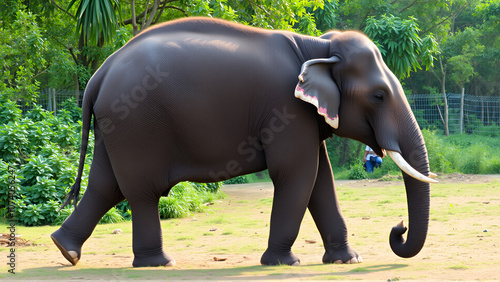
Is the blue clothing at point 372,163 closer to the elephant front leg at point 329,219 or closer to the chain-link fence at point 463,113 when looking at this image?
the chain-link fence at point 463,113

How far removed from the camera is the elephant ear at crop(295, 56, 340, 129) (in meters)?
5.69

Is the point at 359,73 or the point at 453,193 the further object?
the point at 453,193

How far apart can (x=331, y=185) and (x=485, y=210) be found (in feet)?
15.2

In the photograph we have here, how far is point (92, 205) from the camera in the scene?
6.36 meters

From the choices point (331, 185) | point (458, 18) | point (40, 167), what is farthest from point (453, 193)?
point (458, 18)

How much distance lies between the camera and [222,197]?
44.4ft

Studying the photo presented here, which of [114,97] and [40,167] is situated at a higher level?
[114,97]

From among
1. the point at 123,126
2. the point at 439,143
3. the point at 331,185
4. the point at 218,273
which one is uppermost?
the point at 123,126

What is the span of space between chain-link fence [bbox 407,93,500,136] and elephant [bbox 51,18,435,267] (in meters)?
20.4

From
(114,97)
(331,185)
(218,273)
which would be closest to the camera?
(218,273)

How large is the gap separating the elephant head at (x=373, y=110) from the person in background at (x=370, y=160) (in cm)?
1226

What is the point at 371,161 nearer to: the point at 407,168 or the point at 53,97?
the point at 53,97

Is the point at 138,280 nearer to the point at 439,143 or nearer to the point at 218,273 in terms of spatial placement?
the point at 218,273

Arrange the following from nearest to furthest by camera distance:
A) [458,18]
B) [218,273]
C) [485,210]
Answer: [218,273]
[485,210]
[458,18]
